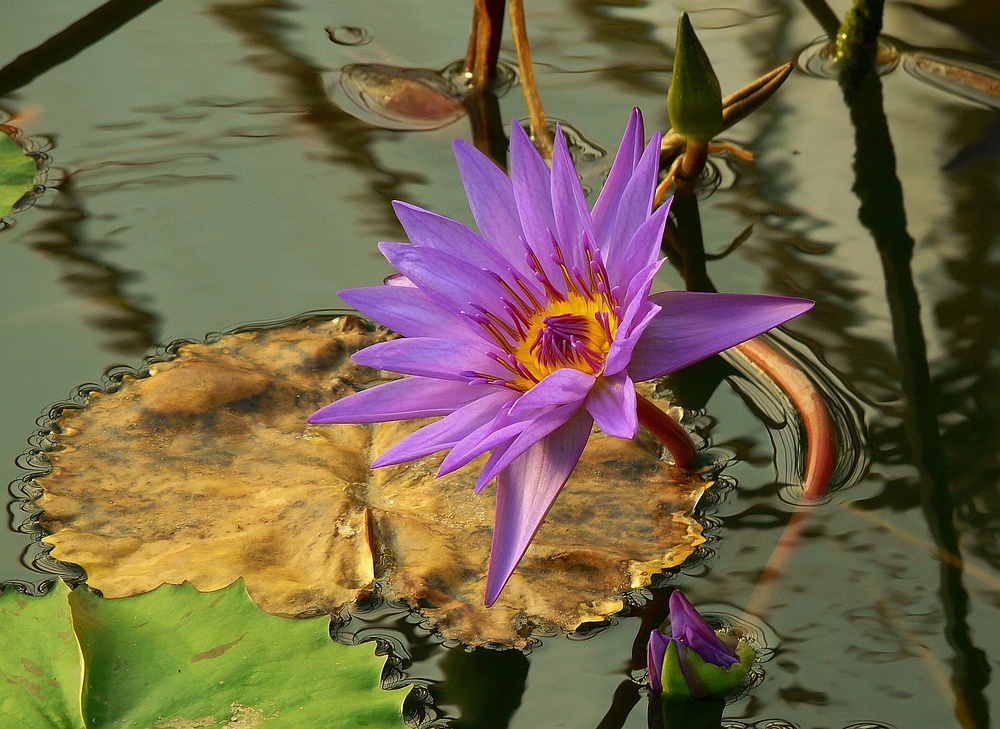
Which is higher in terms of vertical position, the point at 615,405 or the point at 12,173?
the point at 615,405

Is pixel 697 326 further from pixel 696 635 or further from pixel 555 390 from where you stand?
pixel 696 635

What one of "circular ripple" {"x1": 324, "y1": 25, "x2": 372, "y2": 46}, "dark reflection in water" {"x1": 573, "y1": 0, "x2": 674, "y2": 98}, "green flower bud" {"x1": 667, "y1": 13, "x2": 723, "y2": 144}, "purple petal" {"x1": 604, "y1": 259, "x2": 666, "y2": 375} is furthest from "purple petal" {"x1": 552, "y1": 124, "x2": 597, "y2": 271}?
"circular ripple" {"x1": 324, "y1": 25, "x2": 372, "y2": 46}

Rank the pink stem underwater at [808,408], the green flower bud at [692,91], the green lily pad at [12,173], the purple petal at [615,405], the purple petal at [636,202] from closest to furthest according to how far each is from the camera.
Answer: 1. the purple petal at [615,405]
2. the purple petal at [636,202]
3. the pink stem underwater at [808,408]
4. the green flower bud at [692,91]
5. the green lily pad at [12,173]

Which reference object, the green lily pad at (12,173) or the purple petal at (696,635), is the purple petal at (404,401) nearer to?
the purple petal at (696,635)

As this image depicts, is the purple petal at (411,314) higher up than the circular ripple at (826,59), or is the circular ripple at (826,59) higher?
the circular ripple at (826,59)

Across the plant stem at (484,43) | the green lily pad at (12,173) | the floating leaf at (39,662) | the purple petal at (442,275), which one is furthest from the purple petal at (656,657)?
the green lily pad at (12,173)

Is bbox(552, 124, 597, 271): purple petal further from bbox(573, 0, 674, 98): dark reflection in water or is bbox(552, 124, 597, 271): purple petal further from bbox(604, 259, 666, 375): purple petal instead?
bbox(573, 0, 674, 98): dark reflection in water

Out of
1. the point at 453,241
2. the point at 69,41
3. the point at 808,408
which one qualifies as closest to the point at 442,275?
the point at 453,241
